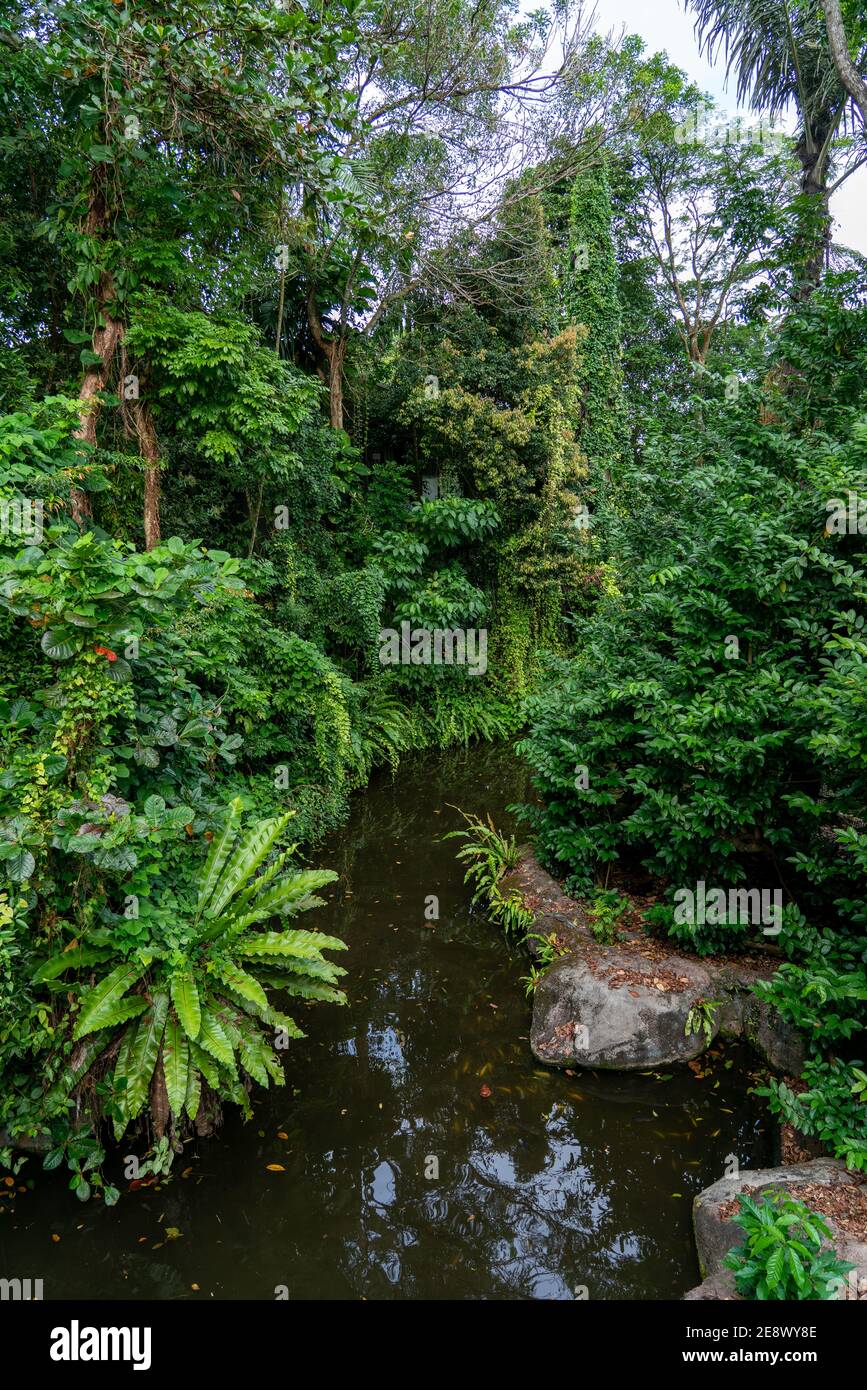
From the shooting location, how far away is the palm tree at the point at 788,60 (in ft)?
34.3

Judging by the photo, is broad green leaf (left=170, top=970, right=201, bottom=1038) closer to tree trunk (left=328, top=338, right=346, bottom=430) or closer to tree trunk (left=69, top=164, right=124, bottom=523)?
tree trunk (left=69, top=164, right=124, bottom=523)

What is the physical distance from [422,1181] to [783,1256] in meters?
1.85

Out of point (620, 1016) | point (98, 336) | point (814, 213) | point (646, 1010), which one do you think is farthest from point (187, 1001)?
point (814, 213)

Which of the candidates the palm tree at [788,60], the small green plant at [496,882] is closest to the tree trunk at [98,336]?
the small green plant at [496,882]

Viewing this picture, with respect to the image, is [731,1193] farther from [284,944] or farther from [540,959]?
[284,944]

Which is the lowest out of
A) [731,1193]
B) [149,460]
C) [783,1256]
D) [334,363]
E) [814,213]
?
[731,1193]

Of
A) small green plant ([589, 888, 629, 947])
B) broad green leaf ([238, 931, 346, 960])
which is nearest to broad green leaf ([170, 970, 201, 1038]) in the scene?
broad green leaf ([238, 931, 346, 960])

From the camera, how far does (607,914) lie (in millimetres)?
5641

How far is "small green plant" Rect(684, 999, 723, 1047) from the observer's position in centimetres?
479

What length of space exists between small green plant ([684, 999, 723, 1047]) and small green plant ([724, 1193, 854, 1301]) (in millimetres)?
1637

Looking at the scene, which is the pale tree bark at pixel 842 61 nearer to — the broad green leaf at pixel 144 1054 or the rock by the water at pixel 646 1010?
the rock by the water at pixel 646 1010

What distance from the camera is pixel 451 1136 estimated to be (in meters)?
4.27

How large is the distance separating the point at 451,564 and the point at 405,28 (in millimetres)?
6575
